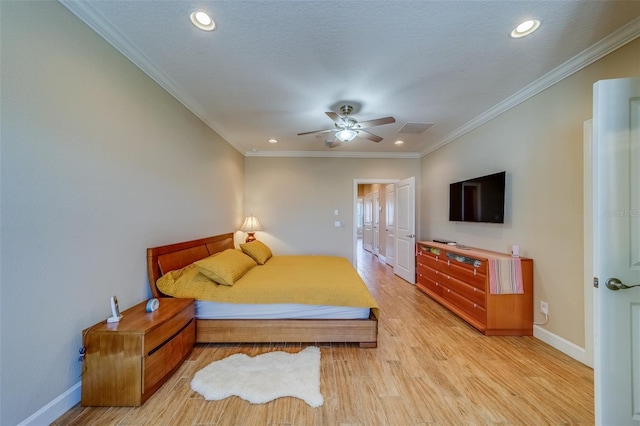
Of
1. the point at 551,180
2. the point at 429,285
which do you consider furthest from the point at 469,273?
the point at 551,180

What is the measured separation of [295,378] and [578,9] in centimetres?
329

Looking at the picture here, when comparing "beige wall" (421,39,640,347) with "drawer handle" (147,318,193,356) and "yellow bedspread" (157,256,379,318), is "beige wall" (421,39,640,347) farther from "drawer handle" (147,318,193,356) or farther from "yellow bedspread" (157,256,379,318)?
"drawer handle" (147,318,193,356)

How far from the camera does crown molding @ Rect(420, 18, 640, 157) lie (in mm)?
1734

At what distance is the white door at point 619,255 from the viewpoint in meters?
1.27

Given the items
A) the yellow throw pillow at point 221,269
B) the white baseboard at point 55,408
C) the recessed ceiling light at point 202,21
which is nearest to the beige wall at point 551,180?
the recessed ceiling light at point 202,21

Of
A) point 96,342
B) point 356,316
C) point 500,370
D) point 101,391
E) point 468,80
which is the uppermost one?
point 468,80

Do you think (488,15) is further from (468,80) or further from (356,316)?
(356,316)

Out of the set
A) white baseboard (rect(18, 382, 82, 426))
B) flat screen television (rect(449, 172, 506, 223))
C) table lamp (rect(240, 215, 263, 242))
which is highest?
flat screen television (rect(449, 172, 506, 223))

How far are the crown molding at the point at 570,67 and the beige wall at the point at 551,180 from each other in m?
0.05

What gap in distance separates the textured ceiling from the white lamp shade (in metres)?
2.06

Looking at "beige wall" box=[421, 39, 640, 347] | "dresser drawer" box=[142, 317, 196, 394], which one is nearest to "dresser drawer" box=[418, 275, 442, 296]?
"beige wall" box=[421, 39, 640, 347]

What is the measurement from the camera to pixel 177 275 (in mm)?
2350

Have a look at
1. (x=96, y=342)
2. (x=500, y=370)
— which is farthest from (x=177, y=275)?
(x=500, y=370)

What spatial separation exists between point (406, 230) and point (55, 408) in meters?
4.77
